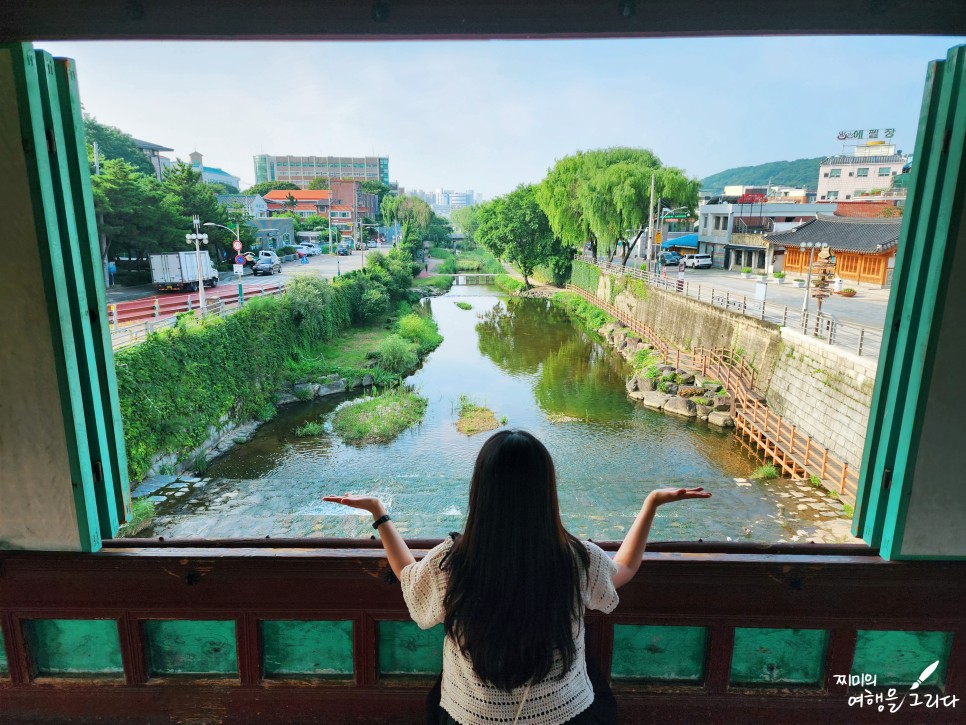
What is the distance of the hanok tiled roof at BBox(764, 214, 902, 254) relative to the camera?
1239 centimetres

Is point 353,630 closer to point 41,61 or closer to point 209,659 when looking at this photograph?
point 209,659

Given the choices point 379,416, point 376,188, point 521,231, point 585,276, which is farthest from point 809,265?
point 376,188

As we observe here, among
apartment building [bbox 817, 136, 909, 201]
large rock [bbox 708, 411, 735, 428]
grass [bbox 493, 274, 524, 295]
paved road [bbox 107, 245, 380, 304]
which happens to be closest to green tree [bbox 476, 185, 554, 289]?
grass [bbox 493, 274, 524, 295]

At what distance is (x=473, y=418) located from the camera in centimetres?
961

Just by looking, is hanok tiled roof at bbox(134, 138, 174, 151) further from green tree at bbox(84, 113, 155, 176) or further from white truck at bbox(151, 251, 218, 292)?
white truck at bbox(151, 251, 218, 292)

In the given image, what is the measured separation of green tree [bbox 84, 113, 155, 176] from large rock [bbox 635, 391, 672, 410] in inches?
395

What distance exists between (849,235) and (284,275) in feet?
42.7

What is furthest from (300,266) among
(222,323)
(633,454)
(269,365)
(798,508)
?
(798,508)

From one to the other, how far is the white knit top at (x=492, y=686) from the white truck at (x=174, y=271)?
33.8 ft

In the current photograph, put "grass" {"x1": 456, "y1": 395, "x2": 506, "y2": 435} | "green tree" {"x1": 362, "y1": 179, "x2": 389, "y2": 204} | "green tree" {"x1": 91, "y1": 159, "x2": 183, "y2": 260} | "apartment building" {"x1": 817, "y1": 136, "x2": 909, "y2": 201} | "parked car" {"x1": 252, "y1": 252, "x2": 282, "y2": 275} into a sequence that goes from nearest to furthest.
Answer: "green tree" {"x1": 91, "y1": 159, "x2": 183, "y2": 260}, "grass" {"x1": 456, "y1": 395, "x2": 506, "y2": 435}, "parked car" {"x1": 252, "y1": 252, "x2": 282, "y2": 275}, "apartment building" {"x1": 817, "y1": 136, "x2": 909, "y2": 201}, "green tree" {"x1": 362, "y1": 179, "x2": 389, "y2": 204}

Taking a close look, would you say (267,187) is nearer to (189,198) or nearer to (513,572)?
(189,198)

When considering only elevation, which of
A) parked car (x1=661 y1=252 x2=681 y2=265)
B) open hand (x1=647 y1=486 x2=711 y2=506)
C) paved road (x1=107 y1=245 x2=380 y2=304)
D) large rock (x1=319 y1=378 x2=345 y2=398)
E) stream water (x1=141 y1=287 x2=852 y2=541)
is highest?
open hand (x1=647 y1=486 x2=711 y2=506)

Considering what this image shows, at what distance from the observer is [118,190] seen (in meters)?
9.20

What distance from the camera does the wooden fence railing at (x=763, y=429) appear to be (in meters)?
6.88
